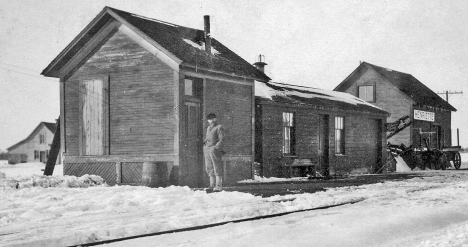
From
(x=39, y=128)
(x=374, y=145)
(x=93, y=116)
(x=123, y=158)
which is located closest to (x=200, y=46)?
(x=93, y=116)

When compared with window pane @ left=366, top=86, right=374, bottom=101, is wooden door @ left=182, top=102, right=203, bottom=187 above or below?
below

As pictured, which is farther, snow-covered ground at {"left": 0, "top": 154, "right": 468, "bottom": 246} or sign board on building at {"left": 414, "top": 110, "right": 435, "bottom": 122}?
sign board on building at {"left": 414, "top": 110, "right": 435, "bottom": 122}

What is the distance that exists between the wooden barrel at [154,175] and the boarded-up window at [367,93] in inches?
1022

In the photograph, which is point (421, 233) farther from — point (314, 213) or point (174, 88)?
point (174, 88)

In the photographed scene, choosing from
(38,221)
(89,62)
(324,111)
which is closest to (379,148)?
(324,111)

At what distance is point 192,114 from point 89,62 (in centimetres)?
371

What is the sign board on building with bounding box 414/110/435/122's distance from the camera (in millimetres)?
37781

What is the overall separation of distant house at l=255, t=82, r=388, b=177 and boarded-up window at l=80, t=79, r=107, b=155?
5858 mm

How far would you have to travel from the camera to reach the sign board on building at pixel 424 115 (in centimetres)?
3778

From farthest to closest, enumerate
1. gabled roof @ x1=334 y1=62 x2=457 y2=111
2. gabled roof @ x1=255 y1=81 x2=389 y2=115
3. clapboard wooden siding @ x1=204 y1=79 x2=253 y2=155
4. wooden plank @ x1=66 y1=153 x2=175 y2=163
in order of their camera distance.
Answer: gabled roof @ x1=334 y1=62 x2=457 y2=111
gabled roof @ x1=255 y1=81 x2=389 y2=115
clapboard wooden siding @ x1=204 y1=79 x2=253 y2=155
wooden plank @ x1=66 y1=153 x2=175 y2=163

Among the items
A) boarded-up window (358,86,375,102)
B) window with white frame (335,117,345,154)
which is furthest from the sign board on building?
window with white frame (335,117,345,154)

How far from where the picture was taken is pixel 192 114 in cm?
1706

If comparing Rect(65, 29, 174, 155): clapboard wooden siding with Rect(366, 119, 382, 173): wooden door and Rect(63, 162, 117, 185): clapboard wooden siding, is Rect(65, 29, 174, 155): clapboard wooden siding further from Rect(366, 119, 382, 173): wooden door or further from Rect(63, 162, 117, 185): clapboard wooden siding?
Rect(366, 119, 382, 173): wooden door

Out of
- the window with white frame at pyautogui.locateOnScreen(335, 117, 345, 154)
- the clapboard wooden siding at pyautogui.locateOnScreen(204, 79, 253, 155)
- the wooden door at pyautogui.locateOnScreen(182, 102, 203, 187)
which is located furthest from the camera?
the window with white frame at pyautogui.locateOnScreen(335, 117, 345, 154)
